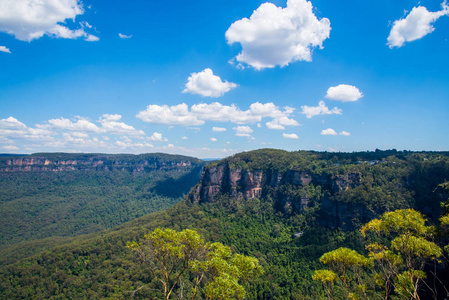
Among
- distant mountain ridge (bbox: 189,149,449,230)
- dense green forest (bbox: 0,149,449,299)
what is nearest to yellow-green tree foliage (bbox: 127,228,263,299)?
dense green forest (bbox: 0,149,449,299)

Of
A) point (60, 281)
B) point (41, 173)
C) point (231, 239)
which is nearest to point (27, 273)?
point (60, 281)

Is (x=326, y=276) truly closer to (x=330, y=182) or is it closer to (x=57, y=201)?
(x=330, y=182)

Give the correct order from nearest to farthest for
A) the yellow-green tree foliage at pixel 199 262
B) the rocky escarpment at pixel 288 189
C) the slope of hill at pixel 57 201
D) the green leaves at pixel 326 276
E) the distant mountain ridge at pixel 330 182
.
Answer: the yellow-green tree foliage at pixel 199 262, the green leaves at pixel 326 276, the distant mountain ridge at pixel 330 182, the rocky escarpment at pixel 288 189, the slope of hill at pixel 57 201

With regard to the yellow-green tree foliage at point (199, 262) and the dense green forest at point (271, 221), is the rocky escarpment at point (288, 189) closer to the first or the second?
the dense green forest at point (271, 221)

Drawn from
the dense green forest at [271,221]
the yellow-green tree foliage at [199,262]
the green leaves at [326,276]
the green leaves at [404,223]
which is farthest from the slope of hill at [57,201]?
the green leaves at [404,223]

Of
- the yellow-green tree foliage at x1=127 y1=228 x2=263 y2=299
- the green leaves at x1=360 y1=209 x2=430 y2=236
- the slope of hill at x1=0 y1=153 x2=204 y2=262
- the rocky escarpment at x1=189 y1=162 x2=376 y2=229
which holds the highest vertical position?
the green leaves at x1=360 y1=209 x2=430 y2=236

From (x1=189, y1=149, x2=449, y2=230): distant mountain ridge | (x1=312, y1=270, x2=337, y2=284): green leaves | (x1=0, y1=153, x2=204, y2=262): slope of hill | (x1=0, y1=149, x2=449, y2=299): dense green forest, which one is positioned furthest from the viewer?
(x1=0, y1=153, x2=204, y2=262): slope of hill

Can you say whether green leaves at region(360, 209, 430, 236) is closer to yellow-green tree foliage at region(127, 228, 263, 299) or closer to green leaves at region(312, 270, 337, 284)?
green leaves at region(312, 270, 337, 284)
